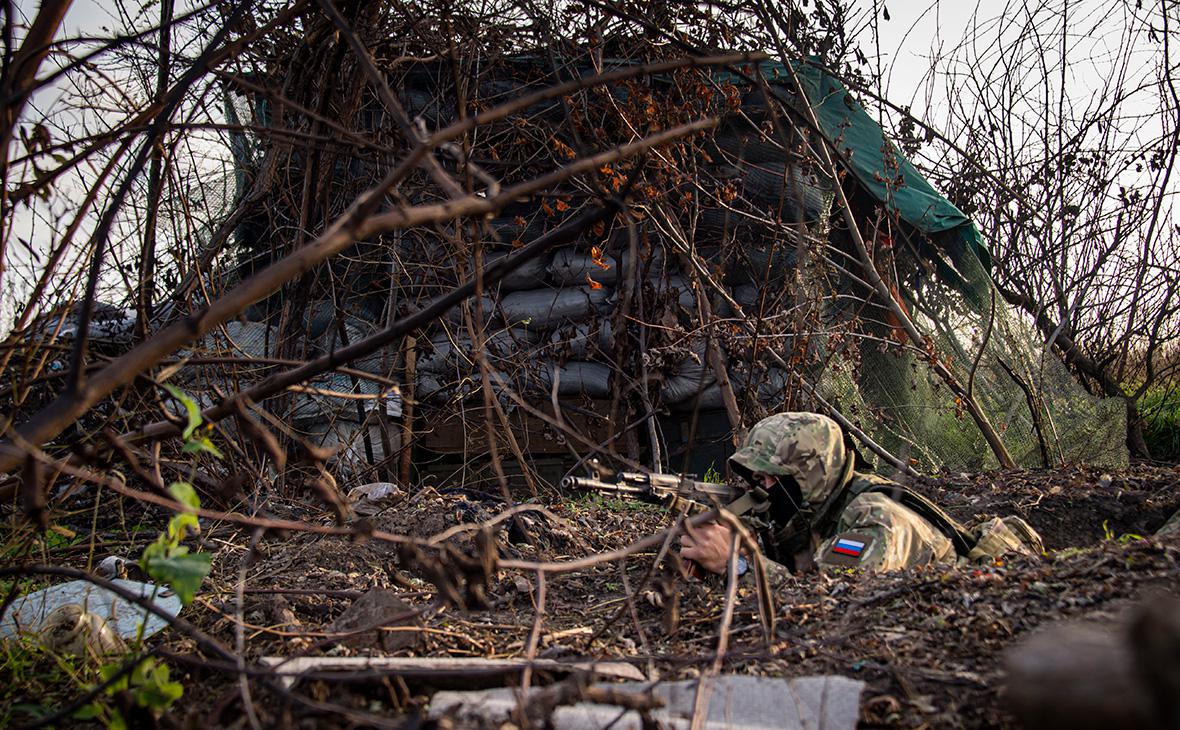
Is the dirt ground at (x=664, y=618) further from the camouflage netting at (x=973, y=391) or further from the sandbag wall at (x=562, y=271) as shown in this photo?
the sandbag wall at (x=562, y=271)

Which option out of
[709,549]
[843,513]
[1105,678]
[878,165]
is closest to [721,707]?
[1105,678]

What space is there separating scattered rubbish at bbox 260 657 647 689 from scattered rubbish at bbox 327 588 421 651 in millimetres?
293

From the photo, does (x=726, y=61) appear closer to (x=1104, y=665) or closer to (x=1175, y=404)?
(x=1104, y=665)

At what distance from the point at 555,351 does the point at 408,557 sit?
4.13 meters

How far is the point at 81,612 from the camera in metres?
2.36

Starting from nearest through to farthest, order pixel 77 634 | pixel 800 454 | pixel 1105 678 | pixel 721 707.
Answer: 1. pixel 1105 678
2. pixel 721 707
3. pixel 77 634
4. pixel 800 454

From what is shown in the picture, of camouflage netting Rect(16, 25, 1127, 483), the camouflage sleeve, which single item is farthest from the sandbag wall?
the camouflage sleeve

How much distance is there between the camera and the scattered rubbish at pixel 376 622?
2.18m

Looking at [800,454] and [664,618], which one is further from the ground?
[800,454]

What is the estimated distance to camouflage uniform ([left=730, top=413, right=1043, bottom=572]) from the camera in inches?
124

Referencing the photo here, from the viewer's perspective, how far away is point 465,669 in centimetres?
171

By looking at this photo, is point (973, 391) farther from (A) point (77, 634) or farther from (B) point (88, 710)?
(B) point (88, 710)

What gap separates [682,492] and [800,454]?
550 millimetres

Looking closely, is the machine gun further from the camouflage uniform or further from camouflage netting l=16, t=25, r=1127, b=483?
camouflage netting l=16, t=25, r=1127, b=483
